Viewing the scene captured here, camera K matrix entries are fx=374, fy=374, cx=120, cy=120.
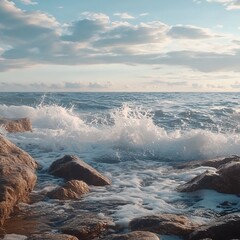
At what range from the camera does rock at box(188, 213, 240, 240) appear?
429 cm

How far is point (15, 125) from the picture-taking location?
39.3ft

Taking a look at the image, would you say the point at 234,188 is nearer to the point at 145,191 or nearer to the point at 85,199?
the point at 145,191

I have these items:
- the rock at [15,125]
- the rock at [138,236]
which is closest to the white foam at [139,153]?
the rock at [15,125]

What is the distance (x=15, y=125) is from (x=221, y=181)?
299 inches

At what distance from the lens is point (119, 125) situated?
40.2 feet

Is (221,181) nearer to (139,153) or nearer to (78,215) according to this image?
(78,215)

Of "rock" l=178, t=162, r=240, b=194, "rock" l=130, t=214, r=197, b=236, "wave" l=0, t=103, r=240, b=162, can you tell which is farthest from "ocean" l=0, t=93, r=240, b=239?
"rock" l=130, t=214, r=197, b=236

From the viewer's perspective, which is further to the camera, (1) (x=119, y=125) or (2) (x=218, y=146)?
(1) (x=119, y=125)

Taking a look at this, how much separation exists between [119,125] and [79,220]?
7.55m

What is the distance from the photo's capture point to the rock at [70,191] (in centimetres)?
594

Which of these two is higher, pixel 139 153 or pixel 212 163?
pixel 212 163

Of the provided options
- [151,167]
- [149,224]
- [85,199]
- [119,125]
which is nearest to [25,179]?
[85,199]

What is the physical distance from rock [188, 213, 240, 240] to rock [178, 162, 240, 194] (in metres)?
1.88

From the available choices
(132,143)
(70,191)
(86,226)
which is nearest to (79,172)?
Result: (70,191)
